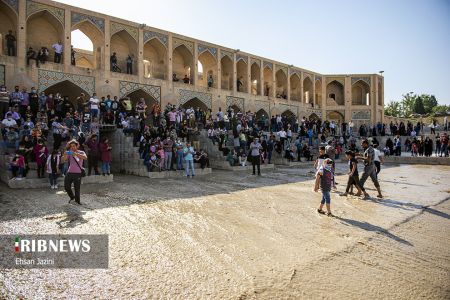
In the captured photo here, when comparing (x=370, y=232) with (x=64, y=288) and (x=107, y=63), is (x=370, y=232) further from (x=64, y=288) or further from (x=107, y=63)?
(x=107, y=63)

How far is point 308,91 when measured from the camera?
34688 mm

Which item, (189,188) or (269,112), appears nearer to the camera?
(189,188)

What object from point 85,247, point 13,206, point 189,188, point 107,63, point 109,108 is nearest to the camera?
point 85,247

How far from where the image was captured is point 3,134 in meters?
11.0

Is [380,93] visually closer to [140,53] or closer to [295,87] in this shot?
[295,87]

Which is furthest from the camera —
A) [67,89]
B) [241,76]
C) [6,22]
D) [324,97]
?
[324,97]

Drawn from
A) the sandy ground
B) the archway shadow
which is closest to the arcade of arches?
the sandy ground

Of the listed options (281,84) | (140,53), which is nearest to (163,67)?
(140,53)

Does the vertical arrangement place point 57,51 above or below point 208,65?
below

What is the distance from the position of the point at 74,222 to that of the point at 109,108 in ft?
32.4

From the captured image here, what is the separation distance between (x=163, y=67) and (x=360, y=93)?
926 inches

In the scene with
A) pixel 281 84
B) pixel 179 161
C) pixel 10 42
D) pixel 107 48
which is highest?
pixel 281 84

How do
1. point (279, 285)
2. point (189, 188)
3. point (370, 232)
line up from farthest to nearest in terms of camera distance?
1. point (189, 188)
2. point (370, 232)
3. point (279, 285)

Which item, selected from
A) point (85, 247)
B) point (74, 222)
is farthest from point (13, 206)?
point (85, 247)
